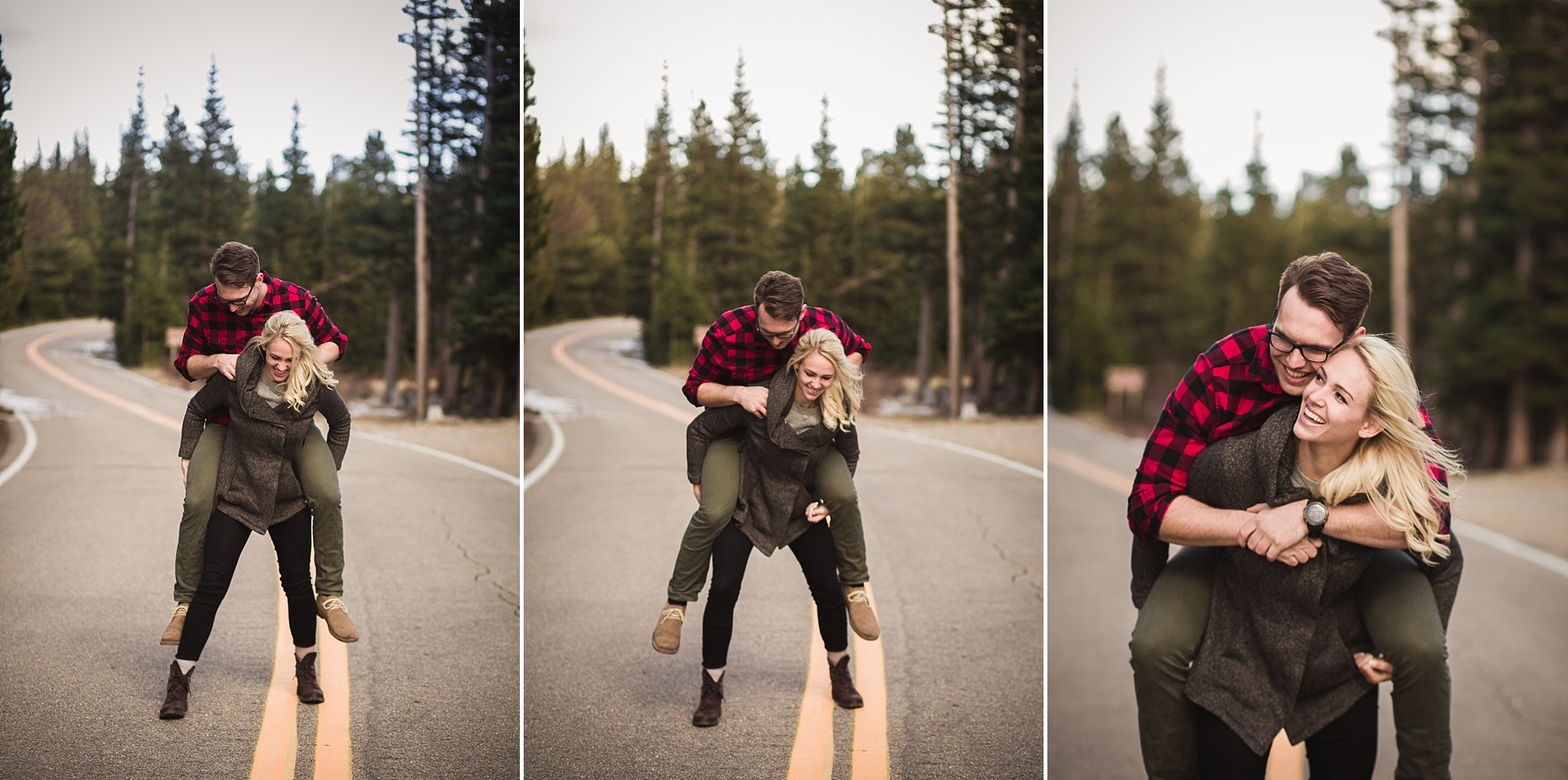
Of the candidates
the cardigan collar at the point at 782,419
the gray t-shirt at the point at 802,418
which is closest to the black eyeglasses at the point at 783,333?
the cardigan collar at the point at 782,419

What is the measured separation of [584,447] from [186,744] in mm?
1870

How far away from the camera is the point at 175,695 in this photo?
3422mm

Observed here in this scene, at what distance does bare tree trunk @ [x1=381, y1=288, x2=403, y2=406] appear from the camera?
4234 mm

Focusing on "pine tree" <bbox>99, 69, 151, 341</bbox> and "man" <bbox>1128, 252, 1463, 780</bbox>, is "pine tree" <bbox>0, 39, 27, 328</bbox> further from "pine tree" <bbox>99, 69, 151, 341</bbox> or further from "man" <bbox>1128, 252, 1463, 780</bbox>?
"man" <bbox>1128, 252, 1463, 780</bbox>

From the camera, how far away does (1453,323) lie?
6.98m

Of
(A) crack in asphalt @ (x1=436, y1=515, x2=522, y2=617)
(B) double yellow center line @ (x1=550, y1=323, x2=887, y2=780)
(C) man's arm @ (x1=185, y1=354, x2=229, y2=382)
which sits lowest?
(B) double yellow center line @ (x1=550, y1=323, x2=887, y2=780)

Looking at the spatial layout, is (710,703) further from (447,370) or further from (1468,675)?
(1468,675)

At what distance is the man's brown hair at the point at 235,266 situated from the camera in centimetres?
339

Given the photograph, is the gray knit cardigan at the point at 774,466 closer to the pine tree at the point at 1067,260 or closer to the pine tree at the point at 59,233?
the pine tree at the point at 59,233

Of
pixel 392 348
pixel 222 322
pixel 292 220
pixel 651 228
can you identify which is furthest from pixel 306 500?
pixel 651 228

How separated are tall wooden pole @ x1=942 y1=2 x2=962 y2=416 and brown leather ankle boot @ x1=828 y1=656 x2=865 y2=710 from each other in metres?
1.30

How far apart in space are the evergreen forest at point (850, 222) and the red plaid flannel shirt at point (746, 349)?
0.63 meters

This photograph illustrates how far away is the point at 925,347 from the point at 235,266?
2553mm

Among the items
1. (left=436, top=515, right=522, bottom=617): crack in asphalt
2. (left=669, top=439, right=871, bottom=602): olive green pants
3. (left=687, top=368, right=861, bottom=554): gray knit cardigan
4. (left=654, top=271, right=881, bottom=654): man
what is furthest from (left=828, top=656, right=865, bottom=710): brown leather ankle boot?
(left=436, top=515, right=522, bottom=617): crack in asphalt
